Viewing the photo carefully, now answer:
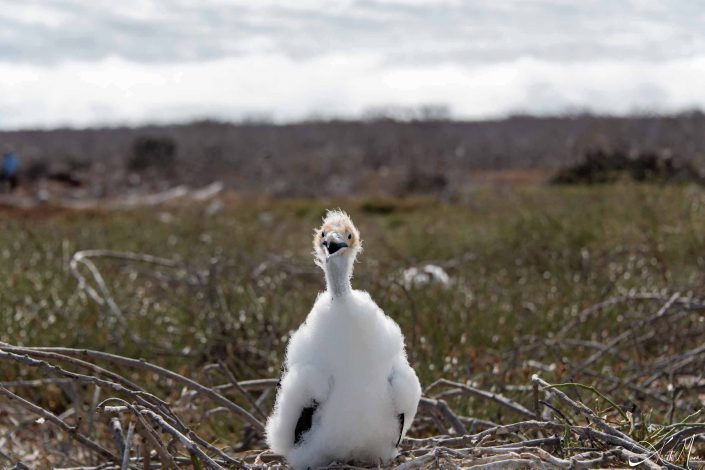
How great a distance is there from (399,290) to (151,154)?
28.1 metres

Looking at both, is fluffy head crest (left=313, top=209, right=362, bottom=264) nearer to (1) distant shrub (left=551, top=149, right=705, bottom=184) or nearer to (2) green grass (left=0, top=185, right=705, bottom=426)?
(2) green grass (left=0, top=185, right=705, bottom=426)

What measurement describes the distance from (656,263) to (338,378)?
177 inches

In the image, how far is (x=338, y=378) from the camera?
8.66ft

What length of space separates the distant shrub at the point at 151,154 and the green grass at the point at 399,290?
22.6 metres

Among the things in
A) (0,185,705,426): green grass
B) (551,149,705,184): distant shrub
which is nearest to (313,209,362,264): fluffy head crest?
(0,185,705,426): green grass

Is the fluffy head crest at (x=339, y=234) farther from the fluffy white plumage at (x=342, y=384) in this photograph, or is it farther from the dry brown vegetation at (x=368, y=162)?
the dry brown vegetation at (x=368, y=162)

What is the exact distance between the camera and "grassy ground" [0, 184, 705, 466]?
4.97m

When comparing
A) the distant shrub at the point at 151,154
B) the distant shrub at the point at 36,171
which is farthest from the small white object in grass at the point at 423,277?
the distant shrub at the point at 151,154

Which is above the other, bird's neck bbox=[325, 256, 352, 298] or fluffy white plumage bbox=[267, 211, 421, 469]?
bird's neck bbox=[325, 256, 352, 298]

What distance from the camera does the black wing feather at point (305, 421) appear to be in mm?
→ 2691

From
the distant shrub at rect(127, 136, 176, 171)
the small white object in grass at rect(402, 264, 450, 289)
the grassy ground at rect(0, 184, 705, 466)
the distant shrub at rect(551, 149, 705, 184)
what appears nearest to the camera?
the grassy ground at rect(0, 184, 705, 466)

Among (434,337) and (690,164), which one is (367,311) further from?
(690,164)

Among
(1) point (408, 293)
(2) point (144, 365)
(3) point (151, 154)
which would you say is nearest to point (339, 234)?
(2) point (144, 365)

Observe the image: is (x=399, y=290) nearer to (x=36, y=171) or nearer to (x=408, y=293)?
(x=408, y=293)
